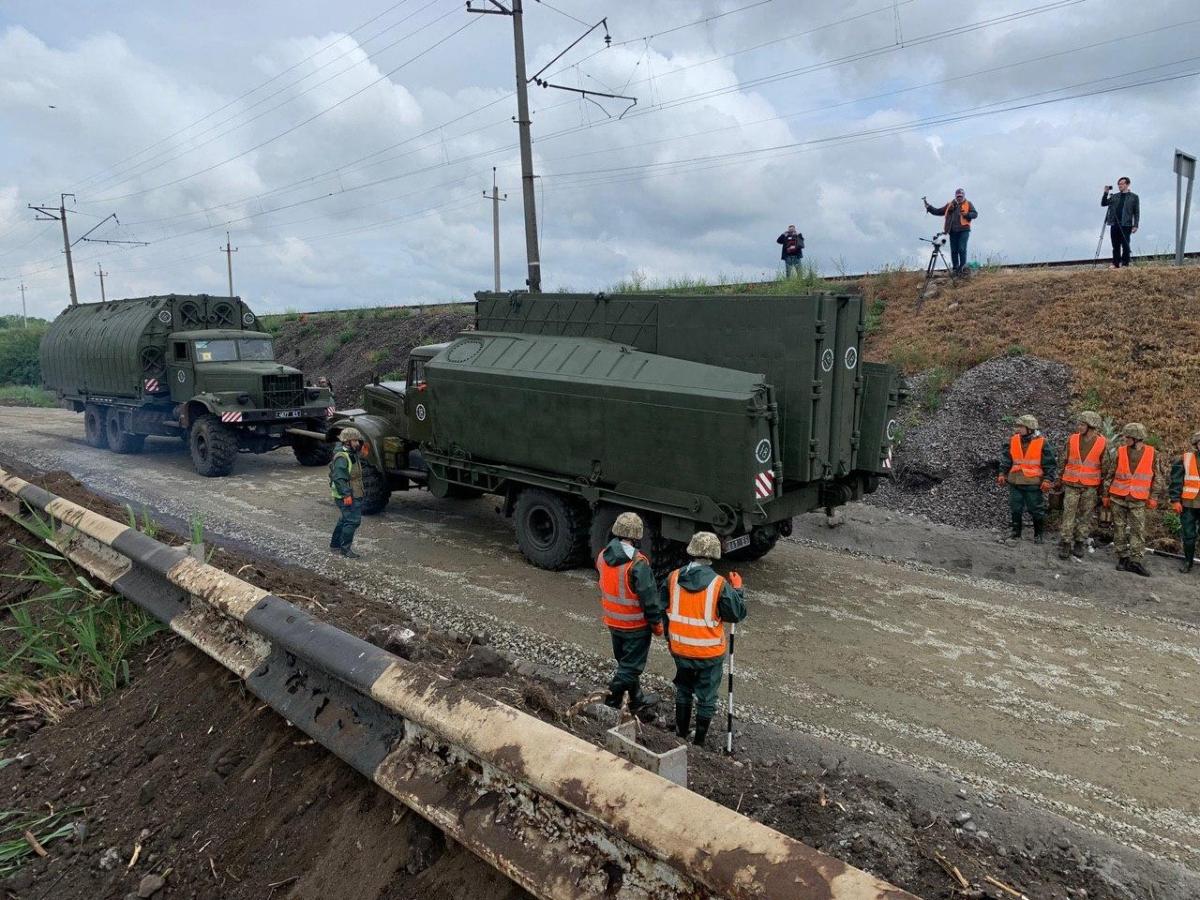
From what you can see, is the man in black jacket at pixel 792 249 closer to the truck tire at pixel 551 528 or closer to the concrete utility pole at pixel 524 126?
the concrete utility pole at pixel 524 126

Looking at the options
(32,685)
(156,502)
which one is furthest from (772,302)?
(156,502)

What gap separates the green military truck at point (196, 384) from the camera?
15.3 metres

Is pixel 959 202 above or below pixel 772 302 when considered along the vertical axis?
above

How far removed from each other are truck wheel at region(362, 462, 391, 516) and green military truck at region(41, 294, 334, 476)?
132 inches

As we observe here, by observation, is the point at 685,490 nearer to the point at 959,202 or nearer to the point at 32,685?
the point at 32,685

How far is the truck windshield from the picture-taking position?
1619 centimetres

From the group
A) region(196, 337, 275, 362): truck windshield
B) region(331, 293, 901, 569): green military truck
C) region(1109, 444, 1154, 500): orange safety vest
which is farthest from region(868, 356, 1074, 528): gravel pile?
region(196, 337, 275, 362): truck windshield

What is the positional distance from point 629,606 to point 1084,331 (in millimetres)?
11534

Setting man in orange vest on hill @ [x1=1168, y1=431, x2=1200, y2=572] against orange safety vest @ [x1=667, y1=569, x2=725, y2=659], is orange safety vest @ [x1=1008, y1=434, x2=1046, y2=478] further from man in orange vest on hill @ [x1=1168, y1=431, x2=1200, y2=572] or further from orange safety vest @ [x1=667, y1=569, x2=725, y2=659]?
orange safety vest @ [x1=667, y1=569, x2=725, y2=659]

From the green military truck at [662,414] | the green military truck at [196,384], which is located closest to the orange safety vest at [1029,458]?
the green military truck at [662,414]

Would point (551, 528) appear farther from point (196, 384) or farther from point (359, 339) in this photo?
point (359, 339)

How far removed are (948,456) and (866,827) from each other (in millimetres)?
9917

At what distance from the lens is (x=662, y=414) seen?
8.31m

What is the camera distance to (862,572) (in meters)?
9.59
